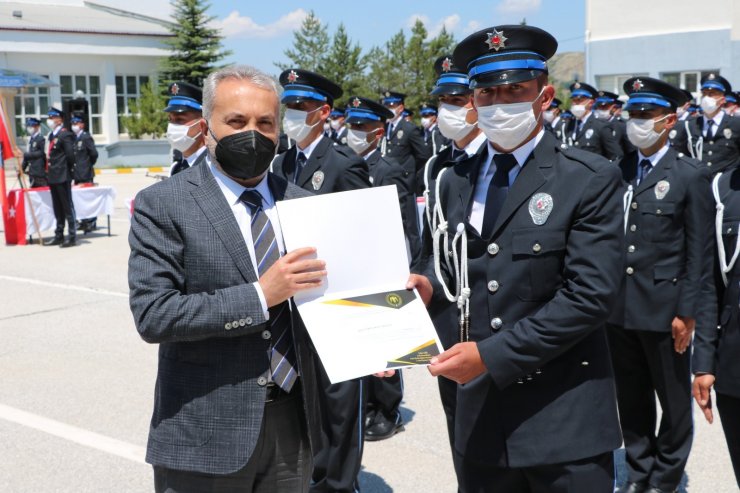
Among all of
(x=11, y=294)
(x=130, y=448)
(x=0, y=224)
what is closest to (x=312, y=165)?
(x=130, y=448)

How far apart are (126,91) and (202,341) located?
146ft

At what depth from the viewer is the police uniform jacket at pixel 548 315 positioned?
2.40 metres

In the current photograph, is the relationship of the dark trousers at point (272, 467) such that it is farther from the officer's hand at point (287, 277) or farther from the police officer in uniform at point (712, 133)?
the police officer in uniform at point (712, 133)

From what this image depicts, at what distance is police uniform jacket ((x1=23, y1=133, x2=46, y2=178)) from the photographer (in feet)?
48.6

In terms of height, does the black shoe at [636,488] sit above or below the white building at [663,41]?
below

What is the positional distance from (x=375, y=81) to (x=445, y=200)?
4237 cm

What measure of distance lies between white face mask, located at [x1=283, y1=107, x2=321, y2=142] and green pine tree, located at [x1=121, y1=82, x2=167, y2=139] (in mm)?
36146

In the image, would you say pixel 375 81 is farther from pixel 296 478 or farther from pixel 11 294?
pixel 296 478

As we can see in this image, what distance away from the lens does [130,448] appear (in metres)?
5.04

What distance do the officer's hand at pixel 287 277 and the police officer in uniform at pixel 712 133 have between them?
474 inches

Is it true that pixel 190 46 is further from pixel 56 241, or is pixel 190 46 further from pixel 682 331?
pixel 682 331

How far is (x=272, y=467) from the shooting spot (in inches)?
99.4

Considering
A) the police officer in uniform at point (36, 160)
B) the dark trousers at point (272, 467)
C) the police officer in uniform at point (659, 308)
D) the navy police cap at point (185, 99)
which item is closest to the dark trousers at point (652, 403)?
the police officer in uniform at point (659, 308)

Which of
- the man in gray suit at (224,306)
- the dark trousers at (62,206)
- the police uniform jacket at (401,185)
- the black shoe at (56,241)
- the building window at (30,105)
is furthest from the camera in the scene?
the building window at (30,105)
